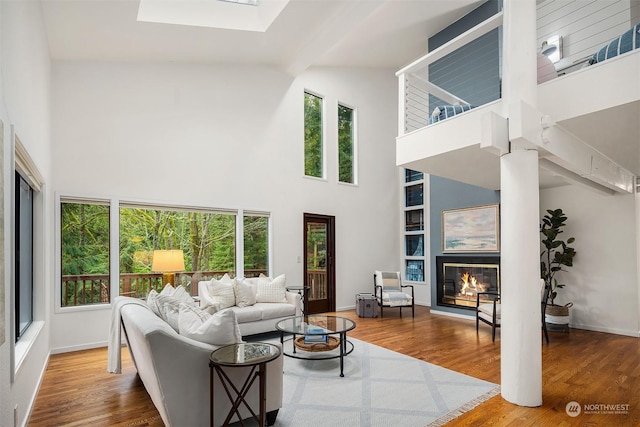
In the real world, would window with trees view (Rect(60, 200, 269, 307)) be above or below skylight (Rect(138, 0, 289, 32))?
below

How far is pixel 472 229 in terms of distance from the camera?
6.77 m

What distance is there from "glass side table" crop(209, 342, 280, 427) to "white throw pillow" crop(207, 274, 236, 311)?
2.56 m

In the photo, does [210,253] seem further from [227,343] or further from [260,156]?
[227,343]

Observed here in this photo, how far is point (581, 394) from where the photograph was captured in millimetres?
3240

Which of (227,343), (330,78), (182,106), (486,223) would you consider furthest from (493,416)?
(330,78)

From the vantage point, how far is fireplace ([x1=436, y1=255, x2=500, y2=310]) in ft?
21.4

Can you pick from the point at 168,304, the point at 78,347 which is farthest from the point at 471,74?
the point at 78,347

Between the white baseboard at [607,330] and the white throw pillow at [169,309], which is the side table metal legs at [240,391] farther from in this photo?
the white baseboard at [607,330]

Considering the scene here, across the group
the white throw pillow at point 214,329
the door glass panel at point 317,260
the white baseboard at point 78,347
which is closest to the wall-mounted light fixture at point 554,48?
the door glass panel at point 317,260

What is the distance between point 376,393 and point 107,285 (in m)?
3.74

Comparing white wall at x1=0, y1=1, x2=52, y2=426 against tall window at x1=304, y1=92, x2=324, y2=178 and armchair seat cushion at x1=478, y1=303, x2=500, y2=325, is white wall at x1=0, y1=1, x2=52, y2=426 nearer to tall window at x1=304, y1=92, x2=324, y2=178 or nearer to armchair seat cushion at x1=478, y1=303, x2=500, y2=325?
tall window at x1=304, y1=92, x2=324, y2=178

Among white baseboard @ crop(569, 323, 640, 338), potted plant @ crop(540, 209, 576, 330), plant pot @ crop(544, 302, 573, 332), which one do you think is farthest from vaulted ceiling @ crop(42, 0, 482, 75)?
white baseboard @ crop(569, 323, 640, 338)

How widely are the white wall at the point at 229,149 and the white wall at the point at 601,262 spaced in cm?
346

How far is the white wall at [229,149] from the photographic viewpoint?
482 centimetres
